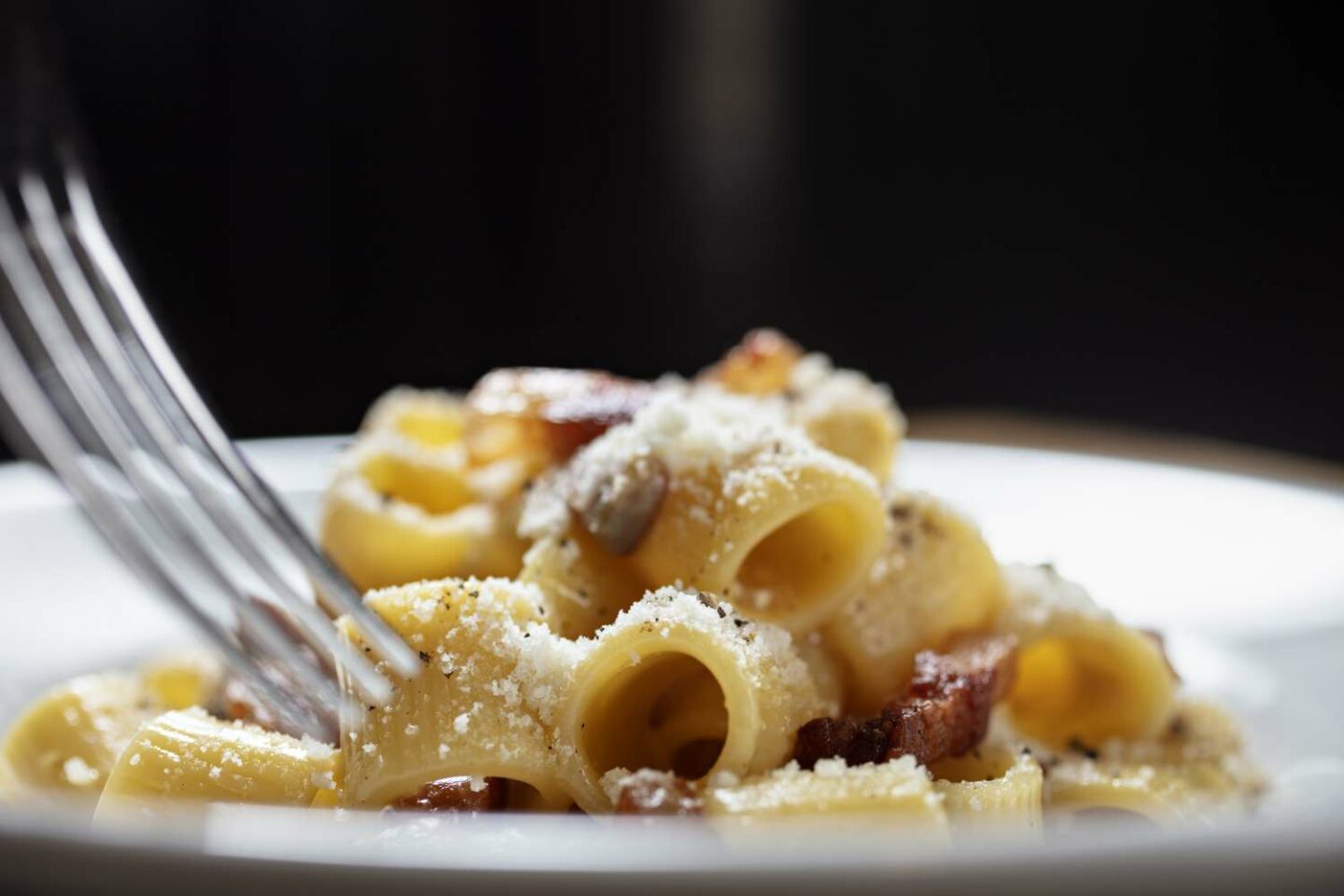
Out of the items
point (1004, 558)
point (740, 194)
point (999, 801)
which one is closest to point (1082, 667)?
point (1004, 558)

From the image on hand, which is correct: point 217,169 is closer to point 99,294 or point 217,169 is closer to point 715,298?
point 715,298

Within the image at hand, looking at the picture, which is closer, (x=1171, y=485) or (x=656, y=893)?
(x=656, y=893)

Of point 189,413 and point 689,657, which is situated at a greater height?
point 189,413

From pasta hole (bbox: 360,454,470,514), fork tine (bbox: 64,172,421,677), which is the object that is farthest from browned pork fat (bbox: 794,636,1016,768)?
pasta hole (bbox: 360,454,470,514)

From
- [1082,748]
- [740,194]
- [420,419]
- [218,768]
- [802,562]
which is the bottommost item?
[1082,748]

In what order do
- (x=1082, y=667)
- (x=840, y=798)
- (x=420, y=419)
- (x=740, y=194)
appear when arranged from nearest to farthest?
(x=840, y=798) → (x=1082, y=667) → (x=420, y=419) → (x=740, y=194)

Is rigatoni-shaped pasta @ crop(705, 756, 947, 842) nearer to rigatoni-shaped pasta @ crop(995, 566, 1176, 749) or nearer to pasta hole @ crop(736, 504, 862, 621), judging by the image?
pasta hole @ crop(736, 504, 862, 621)

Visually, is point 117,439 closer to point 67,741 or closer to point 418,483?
point 67,741

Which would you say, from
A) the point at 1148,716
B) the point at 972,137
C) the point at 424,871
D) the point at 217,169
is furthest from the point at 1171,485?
the point at 217,169
